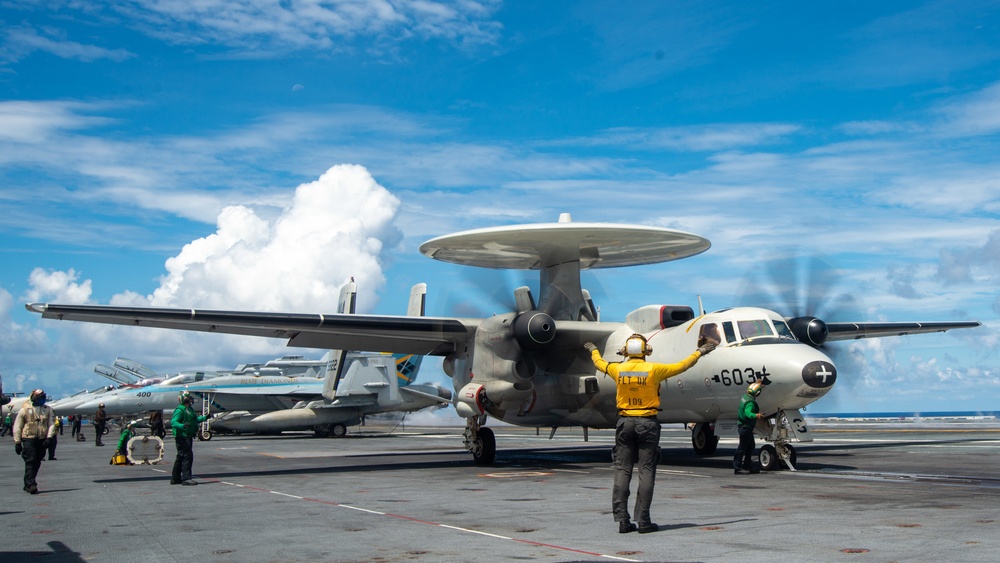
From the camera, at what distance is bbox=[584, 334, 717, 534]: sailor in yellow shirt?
8.66 metres

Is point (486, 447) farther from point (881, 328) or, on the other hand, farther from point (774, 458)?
point (881, 328)

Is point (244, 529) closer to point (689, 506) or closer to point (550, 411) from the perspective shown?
point (689, 506)

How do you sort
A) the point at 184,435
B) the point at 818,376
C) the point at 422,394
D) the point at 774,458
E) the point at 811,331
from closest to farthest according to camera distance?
the point at 818,376 → the point at 184,435 → the point at 774,458 → the point at 811,331 → the point at 422,394

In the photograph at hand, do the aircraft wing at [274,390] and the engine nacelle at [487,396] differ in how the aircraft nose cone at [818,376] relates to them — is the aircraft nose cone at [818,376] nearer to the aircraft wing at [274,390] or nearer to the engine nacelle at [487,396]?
the engine nacelle at [487,396]

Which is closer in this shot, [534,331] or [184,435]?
[184,435]

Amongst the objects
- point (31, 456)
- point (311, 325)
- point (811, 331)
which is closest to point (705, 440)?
point (811, 331)

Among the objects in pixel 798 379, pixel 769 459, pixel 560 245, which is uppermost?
pixel 560 245

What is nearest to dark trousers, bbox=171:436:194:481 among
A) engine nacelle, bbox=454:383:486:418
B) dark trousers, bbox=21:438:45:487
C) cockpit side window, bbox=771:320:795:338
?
dark trousers, bbox=21:438:45:487

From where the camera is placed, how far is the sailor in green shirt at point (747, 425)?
15.6m

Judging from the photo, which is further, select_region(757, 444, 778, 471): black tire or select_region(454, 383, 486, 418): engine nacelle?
select_region(454, 383, 486, 418): engine nacelle

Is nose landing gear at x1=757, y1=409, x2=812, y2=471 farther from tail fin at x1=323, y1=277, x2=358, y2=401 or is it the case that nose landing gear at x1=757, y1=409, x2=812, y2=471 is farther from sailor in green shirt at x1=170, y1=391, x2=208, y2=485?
tail fin at x1=323, y1=277, x2=358, y2=401

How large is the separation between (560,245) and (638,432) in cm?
1180

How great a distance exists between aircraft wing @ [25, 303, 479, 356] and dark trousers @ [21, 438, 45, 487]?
2.73 meters

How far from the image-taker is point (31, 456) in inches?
582
